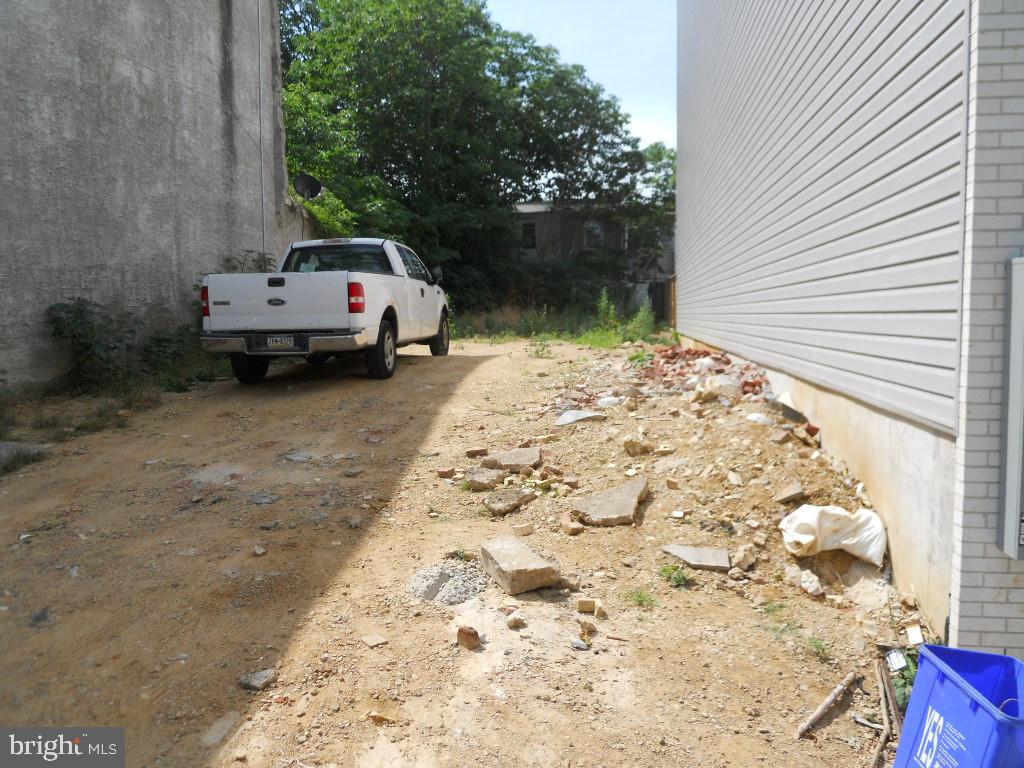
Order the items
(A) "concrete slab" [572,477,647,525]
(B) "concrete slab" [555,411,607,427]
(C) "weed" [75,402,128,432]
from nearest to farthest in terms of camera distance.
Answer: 1. (A) "concrete slab" [572,477,647,525]
2. (B) "concrete slab" [555,411,607,427]
3. (C) "weed" [75,402,128,432]

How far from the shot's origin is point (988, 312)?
3162mm

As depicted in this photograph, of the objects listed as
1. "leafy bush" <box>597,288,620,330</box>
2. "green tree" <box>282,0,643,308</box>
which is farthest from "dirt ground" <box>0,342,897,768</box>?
"green tree" <box>282,0,643,308</box>

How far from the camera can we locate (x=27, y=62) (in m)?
8.44

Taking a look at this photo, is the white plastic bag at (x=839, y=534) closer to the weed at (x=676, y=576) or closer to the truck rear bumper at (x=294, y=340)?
the weed at (x=676, y=576)

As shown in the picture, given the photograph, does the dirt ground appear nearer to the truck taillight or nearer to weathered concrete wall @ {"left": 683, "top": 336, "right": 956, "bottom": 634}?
weathered concrete wall @ {"left": 683, "top": 336, "right": 956, "bottom": 634}

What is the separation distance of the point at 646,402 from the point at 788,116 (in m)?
3.11

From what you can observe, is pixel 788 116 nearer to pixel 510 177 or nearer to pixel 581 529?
pixel 581 529

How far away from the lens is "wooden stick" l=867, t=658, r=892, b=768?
3027 mm

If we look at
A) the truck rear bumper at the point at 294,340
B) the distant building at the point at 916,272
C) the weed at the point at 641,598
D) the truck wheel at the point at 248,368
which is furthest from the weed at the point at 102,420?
the distant building at the point at 916,272

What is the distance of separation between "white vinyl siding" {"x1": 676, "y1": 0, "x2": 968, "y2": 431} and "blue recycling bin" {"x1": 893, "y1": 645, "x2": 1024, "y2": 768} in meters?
1.10

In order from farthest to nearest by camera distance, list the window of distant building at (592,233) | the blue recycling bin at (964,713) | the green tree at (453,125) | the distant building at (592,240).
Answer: the window of distant building at (592,233)
the distant building at (592,240)
the green tree at (453,125)
the blue recycling bin at (964,713)

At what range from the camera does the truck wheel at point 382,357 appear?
9586 millimetres

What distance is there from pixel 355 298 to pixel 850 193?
5.69 m

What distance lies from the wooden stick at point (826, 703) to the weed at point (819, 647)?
0.46ft
